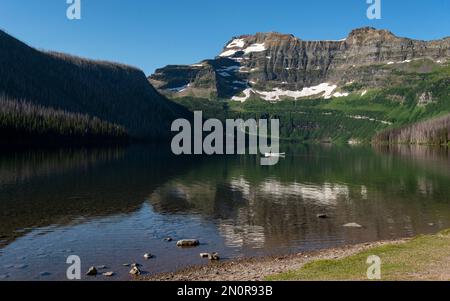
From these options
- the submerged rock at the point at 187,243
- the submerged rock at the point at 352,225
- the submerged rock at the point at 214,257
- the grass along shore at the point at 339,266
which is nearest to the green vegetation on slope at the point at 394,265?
the grass along shore at the point at 339,266

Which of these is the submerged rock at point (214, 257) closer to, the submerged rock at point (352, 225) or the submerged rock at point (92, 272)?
the submerged rock at point (92, 272)

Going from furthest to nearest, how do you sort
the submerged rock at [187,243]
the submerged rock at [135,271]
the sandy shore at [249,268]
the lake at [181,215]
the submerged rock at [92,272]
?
the submerged rock at [187,243] → the lake at [181,215] → the submerged rock at [135,271] → the submerged rock at [92,272] → the sandy shore at [249,268]

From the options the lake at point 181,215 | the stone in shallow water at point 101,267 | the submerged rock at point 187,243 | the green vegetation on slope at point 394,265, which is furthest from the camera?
the submerged rock at point 187,243

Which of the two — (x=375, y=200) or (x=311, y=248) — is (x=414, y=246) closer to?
(x=311, y=248)

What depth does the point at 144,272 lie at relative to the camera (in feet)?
136

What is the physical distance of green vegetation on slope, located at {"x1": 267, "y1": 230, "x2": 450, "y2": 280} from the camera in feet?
105

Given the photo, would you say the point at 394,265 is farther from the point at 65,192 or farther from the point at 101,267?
the point at 65,192

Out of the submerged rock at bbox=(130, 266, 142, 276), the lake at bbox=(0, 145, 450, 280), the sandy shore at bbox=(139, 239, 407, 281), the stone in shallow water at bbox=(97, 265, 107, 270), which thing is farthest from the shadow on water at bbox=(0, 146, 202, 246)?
the sandy shore at bbox=(139, 239, 407, 281)

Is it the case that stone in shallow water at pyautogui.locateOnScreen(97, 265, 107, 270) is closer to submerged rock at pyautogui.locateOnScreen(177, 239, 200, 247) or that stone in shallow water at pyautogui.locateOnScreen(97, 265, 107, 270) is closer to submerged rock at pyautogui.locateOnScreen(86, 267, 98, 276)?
submerged rock at pyautogui.locateOnScreen(86, 267, 98, 276)

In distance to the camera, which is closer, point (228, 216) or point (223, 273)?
point (223, 273)

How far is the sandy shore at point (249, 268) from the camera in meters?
37.8
